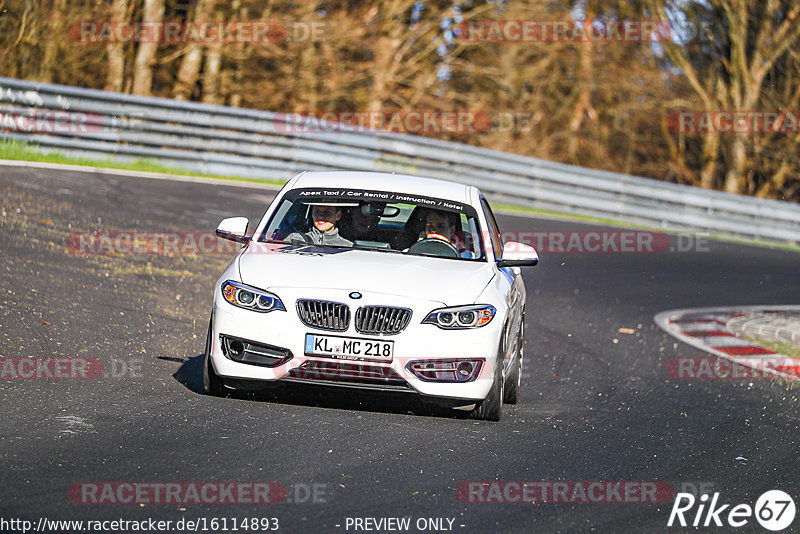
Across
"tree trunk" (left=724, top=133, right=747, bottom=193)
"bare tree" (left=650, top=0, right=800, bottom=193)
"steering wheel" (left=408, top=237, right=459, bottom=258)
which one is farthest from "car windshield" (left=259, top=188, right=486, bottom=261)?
"tree trunk" (left=724, top=133, right=747, bottom=193)

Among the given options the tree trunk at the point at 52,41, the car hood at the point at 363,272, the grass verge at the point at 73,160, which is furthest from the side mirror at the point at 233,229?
the tree trunk at the point at 52,41

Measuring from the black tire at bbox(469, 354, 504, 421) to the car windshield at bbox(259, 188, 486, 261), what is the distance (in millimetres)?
1119

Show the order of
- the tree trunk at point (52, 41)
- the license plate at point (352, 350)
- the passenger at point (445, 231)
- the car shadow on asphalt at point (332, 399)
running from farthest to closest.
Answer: the tree trunk at point (52, 41)
the passenger at point (445, 231)
the car shadow on asphalt at point (332, 399)
the license plate at point (352, 350)

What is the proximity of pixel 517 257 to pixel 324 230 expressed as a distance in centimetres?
137

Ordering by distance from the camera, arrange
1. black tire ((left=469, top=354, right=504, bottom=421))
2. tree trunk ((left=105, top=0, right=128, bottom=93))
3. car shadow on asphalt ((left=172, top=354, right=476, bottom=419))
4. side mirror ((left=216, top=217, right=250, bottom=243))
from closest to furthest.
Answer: car shadow on asphalt ((left=172, top=354, right=476, bottom=419))
black tire ((left=469, top=354, right=504, bottom=421))
side mirror ((left=216, top=217, right=250, bottom=243))
tree trunk ((left=105, top=0, right=128, bottom=93))

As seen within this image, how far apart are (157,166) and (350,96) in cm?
915

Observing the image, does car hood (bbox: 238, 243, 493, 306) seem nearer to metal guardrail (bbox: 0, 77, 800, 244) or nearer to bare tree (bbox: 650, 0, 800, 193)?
metal guardrail (bbox: 0, 77, 800, 244)

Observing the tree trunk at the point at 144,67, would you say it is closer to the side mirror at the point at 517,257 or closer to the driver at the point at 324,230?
the driver at the point at 324,230

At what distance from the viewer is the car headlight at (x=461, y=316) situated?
7.10m

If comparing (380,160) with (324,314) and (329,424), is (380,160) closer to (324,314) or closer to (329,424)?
(324,314)

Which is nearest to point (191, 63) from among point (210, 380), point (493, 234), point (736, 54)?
point (736, 54)

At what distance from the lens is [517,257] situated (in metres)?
8.24

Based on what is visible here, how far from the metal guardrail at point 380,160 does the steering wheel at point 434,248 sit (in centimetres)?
→ 1395

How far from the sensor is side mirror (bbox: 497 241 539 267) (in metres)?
8.16
